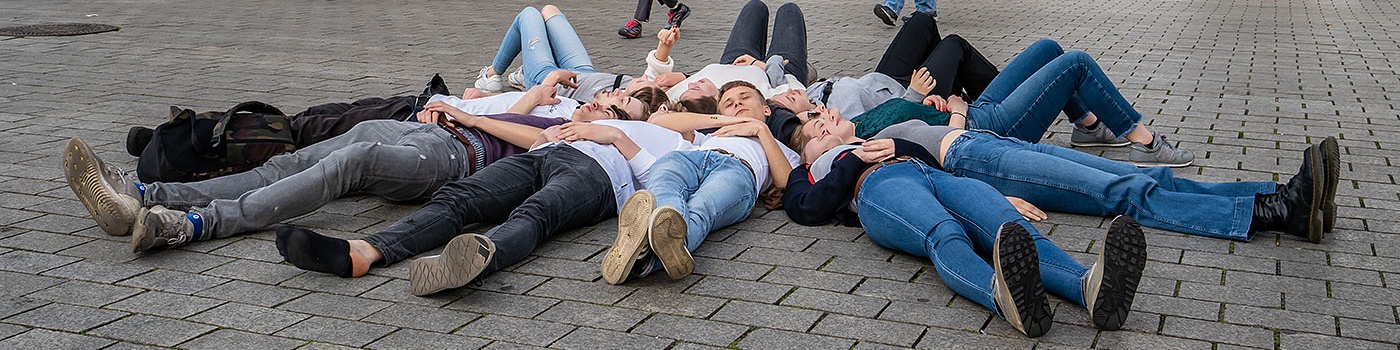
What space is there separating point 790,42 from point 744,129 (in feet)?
8.03

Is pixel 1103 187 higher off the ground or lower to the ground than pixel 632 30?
higher

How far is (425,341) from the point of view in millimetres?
3244

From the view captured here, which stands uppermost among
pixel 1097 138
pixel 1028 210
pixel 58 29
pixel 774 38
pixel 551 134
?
pixel 551 134

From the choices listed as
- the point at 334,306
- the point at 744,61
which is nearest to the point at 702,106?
the point at 744,61

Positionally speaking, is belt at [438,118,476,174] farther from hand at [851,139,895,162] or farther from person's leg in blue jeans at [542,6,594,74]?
person's leg in blue jeans at [542,6,594,74]

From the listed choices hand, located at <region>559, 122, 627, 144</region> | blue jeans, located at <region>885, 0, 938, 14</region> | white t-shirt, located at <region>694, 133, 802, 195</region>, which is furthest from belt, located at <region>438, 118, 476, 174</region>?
blue jeans, located at <region>885, 0, 938, 14</region>

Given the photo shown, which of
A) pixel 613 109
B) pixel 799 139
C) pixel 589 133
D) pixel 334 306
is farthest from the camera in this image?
pixel 613 109

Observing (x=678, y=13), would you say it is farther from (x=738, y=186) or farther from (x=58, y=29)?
(x=738, y=186)

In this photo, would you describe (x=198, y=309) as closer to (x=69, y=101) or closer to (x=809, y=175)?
(x=809, y=175)

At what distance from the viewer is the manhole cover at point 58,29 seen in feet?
35.1

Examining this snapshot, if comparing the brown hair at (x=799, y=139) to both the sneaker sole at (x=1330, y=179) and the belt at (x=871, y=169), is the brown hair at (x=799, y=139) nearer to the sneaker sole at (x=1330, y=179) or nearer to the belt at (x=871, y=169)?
the belt at (x=871, y=169)

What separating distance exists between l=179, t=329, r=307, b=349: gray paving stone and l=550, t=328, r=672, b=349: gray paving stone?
71 cm

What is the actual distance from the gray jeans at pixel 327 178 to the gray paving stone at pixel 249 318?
2.43ft

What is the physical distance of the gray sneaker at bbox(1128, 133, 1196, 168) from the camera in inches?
219
